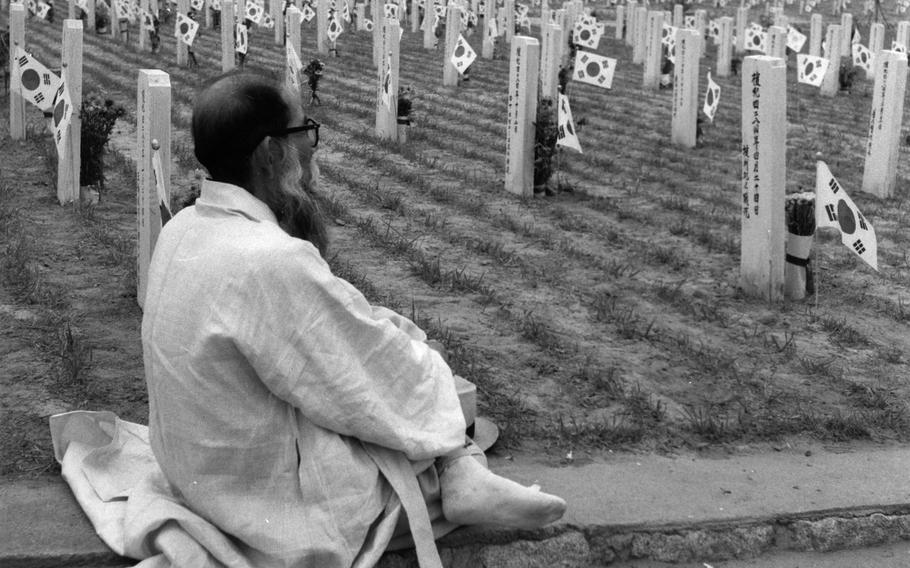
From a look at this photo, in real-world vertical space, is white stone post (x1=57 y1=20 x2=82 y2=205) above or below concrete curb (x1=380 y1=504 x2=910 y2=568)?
above

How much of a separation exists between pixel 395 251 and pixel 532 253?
720 millimetres

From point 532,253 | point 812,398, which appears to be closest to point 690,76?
point 532,253

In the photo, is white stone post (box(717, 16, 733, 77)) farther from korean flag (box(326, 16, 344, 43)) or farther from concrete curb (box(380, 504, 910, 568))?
concrete curb (box(380, 504, 910, 568))

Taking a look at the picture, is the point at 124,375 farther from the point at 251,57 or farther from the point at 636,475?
the point at 251,57

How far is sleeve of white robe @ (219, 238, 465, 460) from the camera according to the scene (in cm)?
266

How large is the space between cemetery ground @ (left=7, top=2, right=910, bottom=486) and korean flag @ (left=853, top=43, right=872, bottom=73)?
5349mm

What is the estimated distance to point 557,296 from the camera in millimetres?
5648

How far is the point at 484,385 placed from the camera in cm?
431

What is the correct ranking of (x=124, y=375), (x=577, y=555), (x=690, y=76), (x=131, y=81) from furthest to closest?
(x=131, y=81) → (x=690, y=76) → (x=124, y=375) → (x=577, y=555)

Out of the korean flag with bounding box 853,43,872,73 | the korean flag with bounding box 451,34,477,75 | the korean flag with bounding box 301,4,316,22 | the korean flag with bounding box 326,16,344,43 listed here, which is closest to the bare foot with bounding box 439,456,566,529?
the korean flag with bounding box 451,34,477,75

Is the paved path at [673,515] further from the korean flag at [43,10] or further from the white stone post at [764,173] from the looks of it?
the korean flag at [43,10]

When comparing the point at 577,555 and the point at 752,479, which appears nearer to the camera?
the point at 577,555

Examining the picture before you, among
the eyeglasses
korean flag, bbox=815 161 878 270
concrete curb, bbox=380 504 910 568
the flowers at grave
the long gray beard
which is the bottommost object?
concrete curb, bbox=380 504 910 568

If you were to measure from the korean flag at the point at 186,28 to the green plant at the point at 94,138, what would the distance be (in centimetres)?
743
